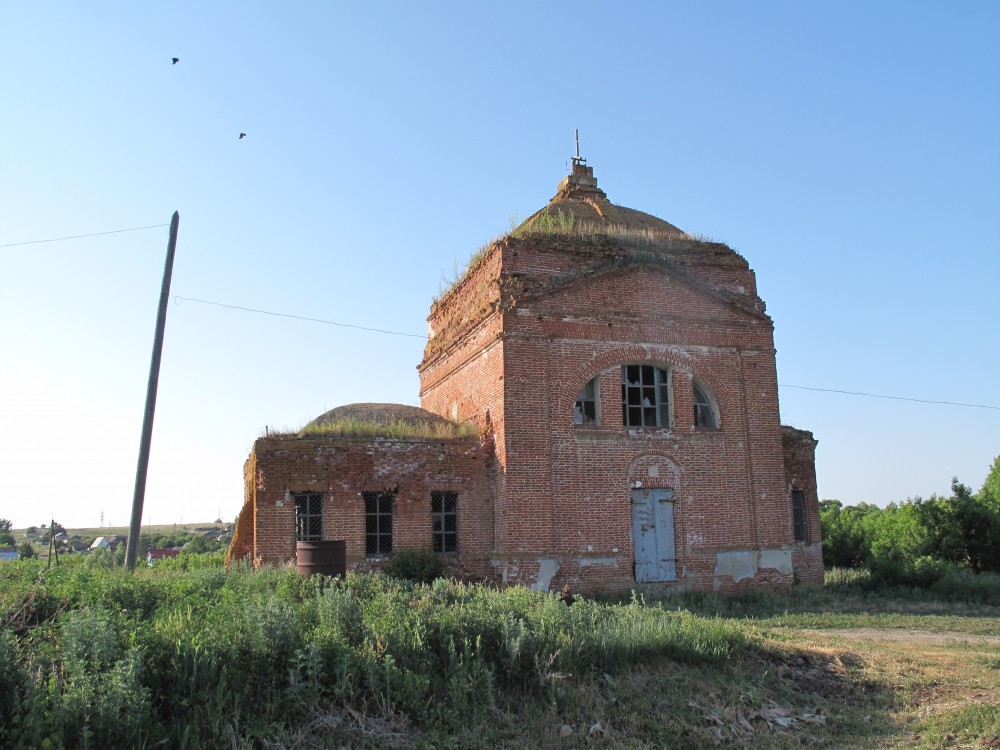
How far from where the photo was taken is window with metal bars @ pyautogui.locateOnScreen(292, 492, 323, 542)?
16031 mm

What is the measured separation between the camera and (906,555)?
21438mm

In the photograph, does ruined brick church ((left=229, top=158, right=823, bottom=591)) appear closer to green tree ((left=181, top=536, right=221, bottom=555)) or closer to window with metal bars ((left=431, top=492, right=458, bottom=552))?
window with metal bars ((left=431, top=492, right=458, bottom=552))

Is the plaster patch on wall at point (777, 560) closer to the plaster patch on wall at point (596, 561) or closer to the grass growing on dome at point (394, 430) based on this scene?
the plaster patch on wall at point (596, 561)

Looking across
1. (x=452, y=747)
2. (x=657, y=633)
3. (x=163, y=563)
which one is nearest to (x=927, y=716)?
(x=657, y=633)

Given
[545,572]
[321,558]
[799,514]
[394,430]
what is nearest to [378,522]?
[394,430]

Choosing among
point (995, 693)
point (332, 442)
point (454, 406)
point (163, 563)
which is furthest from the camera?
point (454, 406)

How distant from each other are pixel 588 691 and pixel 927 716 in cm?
367

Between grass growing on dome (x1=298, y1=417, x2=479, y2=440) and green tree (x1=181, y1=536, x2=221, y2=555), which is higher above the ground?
grass growing on dome (x1=298, y1=417, x2=479, y2=440)

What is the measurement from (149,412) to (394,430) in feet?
15.7

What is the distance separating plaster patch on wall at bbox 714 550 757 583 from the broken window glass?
3.86 metres

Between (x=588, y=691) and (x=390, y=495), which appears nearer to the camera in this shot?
(x=588, y=691)

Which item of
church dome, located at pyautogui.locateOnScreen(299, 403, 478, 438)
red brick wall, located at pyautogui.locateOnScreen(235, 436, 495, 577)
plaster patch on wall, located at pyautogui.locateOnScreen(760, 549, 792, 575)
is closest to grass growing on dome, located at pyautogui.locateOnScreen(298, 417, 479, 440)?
church dome, located at pyautogui.locateOnScreen(299, 403, 478, 438)

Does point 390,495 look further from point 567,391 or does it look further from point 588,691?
point 588,691

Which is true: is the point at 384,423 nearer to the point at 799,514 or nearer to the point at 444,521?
the point at 444,521
